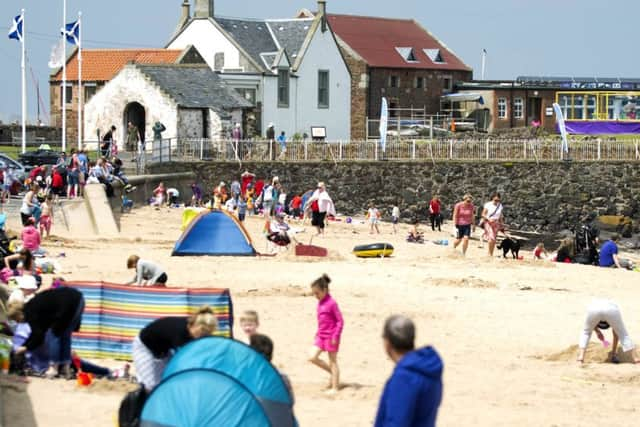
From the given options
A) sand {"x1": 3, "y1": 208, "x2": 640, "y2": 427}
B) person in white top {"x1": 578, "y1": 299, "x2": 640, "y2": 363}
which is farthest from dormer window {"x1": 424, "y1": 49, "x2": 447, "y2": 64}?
person in white top {"x1": 578, "y1": 299, "x2": 640, "y2": 363}

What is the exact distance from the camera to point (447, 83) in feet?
245

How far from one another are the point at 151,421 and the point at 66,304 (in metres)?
3.66

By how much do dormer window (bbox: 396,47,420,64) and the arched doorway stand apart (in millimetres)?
25183

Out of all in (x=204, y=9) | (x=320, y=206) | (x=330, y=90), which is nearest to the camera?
(x=320, y=206)

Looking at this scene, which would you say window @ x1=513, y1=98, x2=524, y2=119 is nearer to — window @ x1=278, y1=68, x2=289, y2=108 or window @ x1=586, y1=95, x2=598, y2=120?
window @ x1=586, y1=95, x2=598, y2=120

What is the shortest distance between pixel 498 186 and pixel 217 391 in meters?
42.1

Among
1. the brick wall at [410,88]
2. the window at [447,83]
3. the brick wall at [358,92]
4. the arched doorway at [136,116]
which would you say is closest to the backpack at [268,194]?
the arched doorway at [136,116]

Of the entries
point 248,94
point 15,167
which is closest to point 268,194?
point 15,167

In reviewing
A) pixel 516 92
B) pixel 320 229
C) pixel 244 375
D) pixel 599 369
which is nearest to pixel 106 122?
pixel 320 229

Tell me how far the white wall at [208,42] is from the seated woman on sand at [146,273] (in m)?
42.2

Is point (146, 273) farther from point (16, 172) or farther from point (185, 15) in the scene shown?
point (185, 15)

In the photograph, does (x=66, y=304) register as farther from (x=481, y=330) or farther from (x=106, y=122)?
(x=106, y=122)

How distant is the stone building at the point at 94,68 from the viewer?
193 feet

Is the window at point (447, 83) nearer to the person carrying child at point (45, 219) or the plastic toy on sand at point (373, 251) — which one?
the plastic toy on sand at point (373, 251)
